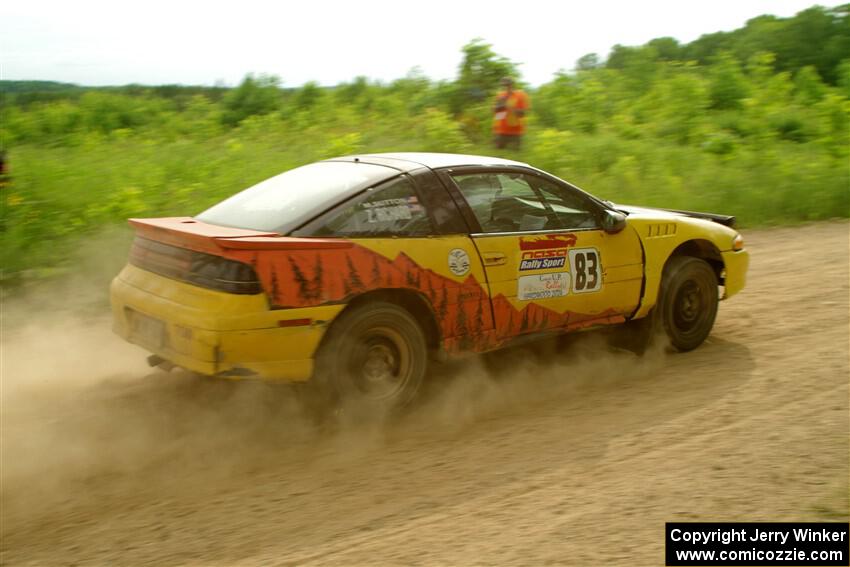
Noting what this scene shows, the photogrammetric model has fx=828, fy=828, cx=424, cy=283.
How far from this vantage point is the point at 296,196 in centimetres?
500

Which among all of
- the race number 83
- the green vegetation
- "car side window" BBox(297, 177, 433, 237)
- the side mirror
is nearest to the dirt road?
the race number 83

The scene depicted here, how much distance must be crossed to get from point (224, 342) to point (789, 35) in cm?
3040

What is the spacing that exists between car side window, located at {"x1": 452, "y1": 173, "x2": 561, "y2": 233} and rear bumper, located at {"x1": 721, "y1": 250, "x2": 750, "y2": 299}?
1.79 meters

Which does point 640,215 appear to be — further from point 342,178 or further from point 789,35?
point 789,35

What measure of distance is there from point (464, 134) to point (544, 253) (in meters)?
11.9

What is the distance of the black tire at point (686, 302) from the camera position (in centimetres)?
621

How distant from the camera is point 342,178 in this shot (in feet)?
16.7

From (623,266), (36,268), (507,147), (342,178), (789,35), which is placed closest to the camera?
(342,178)

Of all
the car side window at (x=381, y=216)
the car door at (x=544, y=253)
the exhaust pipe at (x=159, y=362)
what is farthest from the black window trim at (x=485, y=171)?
the exhaust pipe at (x=159, y=362)

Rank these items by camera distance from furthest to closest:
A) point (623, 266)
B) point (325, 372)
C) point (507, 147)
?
point (507, 147), point (623, 266), point (325, 372)

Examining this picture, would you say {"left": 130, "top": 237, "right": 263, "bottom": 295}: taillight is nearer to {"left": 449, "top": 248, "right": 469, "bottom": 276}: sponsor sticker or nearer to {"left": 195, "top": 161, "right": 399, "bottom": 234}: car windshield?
{"left": 195, "top": 161, "right": 399, "bottom": 234}: car windshield

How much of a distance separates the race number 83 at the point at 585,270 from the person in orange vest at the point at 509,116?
919cm

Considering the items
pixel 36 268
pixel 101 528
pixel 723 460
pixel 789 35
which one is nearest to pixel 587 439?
pixel 723 460

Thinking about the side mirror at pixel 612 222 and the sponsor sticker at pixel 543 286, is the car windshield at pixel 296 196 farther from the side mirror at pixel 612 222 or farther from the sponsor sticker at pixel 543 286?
the side mirror at pixel 612 222
